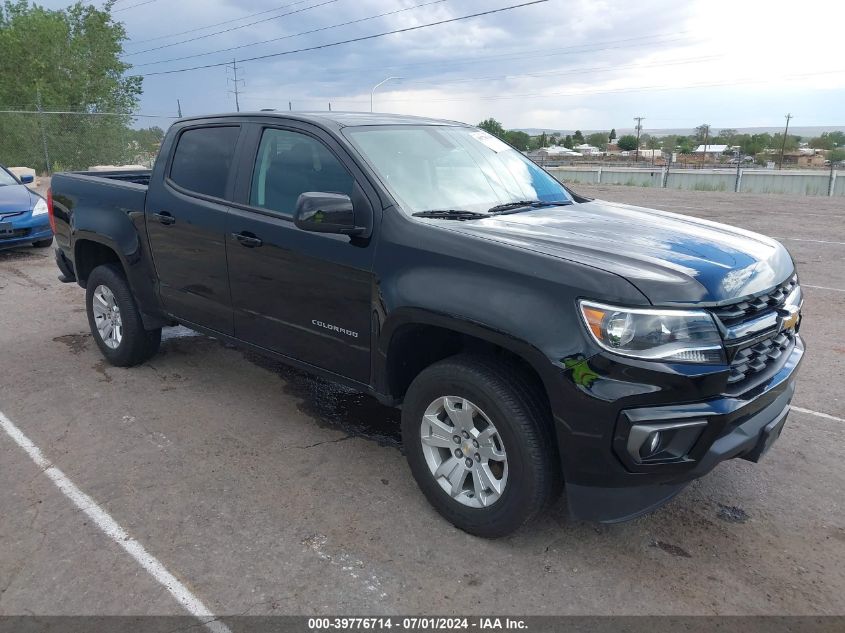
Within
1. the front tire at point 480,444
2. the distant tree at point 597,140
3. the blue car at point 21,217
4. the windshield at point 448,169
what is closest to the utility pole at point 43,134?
the blue car at point 21,217

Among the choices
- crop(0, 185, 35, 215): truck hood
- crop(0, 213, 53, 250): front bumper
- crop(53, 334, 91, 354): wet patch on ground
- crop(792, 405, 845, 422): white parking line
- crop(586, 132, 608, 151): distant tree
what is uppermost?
crop(0, 185, 35, 215): truck hood

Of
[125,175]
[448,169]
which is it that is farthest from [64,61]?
[448,169]

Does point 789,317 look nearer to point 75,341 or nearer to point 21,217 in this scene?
point 75,341

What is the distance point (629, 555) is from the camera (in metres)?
3.02

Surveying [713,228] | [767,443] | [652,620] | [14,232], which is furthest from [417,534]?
[14,232]

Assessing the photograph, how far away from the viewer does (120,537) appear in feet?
10.2

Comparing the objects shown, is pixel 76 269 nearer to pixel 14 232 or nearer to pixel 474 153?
pixel 474 153

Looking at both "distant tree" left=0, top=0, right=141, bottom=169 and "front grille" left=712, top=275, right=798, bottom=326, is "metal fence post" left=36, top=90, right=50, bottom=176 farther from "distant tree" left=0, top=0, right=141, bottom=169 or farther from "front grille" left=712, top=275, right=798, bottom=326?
"front grille" left=712, top=275, right=798, bottom=326

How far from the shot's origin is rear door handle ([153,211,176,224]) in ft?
14.8

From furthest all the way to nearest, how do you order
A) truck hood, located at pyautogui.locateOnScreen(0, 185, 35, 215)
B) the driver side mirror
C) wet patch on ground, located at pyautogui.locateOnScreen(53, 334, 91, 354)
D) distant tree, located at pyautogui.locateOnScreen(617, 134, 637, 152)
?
1. distant tree, located at pyautogui.locateOnScreen(617, 134, 637, 152)
2. truck hood, located at pyautogui.locateOnScreen(0, 185, 35, 215)
3. wet patch on ground, located at pyautogui.locateOnScreen(53, 334, 91, 354)
4. the driver side mirror

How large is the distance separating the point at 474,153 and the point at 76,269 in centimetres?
350

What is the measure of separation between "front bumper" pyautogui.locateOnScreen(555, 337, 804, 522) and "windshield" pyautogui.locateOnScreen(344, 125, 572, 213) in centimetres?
137

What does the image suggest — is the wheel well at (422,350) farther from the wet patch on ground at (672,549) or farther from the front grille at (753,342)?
the wet patch on ground at (672,549)

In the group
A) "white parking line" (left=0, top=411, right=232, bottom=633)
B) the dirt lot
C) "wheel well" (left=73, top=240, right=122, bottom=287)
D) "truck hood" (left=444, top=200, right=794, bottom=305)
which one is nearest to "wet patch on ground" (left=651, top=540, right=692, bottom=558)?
the dirt lot
